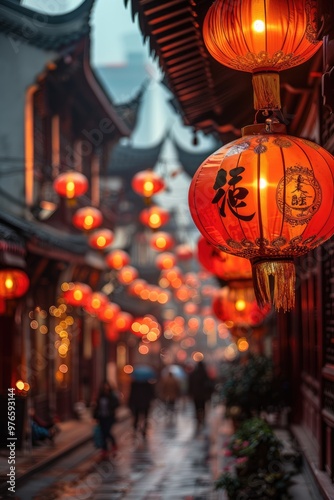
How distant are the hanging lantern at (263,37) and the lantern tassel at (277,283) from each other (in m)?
1.03

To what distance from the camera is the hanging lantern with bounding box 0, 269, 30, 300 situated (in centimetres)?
1514

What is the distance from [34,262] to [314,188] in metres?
16.1

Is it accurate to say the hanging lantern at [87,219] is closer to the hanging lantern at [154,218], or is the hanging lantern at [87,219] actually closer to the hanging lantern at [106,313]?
the hanging lantern at [154,218]

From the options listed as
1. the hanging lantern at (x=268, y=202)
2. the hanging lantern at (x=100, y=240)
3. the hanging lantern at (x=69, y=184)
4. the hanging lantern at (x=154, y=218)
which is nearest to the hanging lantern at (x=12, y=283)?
the hanging lantern at (x=69, y=184)

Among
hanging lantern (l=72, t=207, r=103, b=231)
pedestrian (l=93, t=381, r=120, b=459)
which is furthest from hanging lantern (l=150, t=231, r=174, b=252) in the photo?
pedestrian (l=93, t=381, r=120, b=459)

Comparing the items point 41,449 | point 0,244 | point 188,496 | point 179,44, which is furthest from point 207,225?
point 41,449

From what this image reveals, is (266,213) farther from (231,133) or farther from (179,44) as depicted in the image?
(231,133)

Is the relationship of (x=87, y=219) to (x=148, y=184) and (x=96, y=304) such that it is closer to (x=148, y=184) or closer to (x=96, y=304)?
(x=148, y=184)

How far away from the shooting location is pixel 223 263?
1239 centimetres

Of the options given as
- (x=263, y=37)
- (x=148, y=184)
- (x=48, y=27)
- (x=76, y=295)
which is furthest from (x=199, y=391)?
(x=263, y=37)

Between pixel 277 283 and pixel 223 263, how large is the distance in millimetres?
6708

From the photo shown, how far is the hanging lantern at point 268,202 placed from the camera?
17.9ft

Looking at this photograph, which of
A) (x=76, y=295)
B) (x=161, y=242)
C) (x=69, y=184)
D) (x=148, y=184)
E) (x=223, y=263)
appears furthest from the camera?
(x=161, y=242)

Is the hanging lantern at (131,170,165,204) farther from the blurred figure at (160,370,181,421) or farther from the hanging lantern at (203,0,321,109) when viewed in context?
the hanging lantern at (203,0,321,109)
